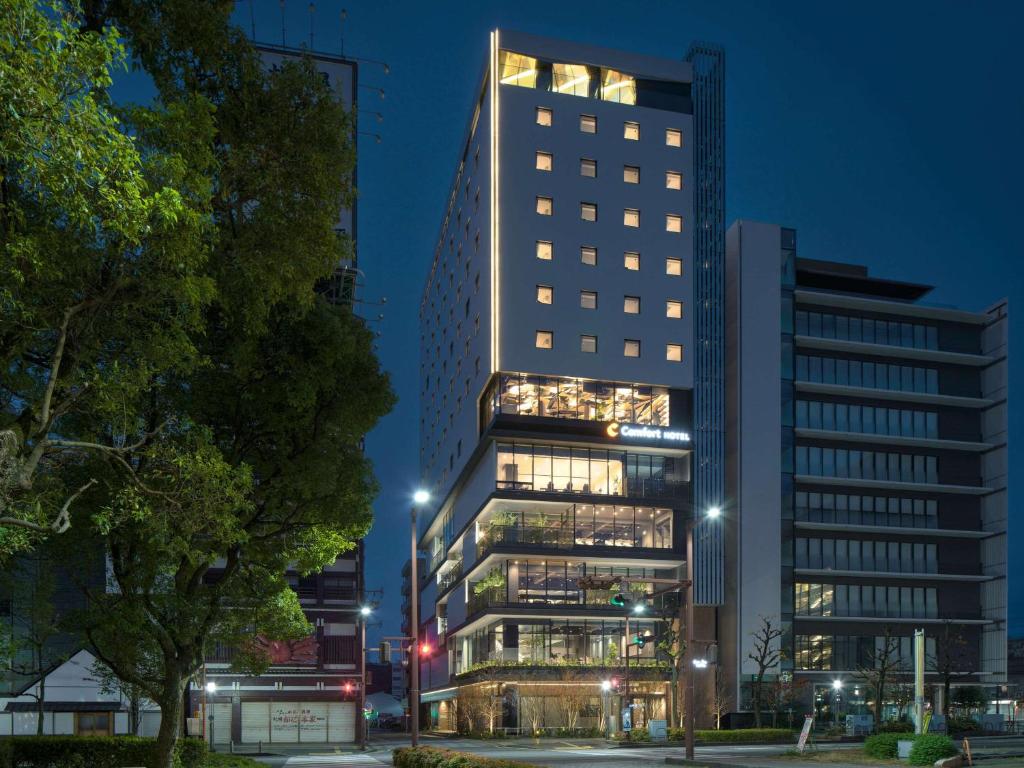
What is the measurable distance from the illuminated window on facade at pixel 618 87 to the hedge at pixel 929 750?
184 ft

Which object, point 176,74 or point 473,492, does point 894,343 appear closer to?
point 473,492

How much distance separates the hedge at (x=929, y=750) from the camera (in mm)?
29516

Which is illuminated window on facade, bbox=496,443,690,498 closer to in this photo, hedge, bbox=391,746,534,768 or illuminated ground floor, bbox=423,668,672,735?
illuminated ground floor, bbox=423,668,672,735

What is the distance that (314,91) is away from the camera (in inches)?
613

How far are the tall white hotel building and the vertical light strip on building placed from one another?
0.17 metres

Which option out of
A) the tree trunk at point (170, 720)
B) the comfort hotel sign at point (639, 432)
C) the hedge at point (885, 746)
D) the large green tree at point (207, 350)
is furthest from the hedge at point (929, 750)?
the comfort hotel sign at point (639, 432)

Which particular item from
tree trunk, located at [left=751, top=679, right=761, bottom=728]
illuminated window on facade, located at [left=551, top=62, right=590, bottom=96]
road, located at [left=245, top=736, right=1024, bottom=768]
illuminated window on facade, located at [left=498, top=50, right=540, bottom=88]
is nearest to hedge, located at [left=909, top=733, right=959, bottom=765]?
road, located at [left=245, top=736, right=1024, bottom=768]

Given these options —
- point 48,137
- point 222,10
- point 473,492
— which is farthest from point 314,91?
point 473,492

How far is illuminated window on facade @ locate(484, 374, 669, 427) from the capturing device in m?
69.7

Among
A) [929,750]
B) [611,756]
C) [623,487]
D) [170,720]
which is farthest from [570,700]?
[170,720]

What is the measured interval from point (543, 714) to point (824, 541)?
1047 inches

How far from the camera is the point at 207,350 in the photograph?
20.2 metres

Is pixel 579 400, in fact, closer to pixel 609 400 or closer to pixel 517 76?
pixel 609 400

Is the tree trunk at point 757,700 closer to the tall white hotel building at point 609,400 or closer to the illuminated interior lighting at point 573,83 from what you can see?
the tall white hotel building at point 609,400
